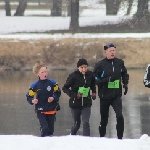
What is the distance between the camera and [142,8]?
41375mm

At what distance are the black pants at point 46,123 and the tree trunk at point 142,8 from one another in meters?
29.4

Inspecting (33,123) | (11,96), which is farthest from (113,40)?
(33,123)

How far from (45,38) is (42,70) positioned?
2079 centimetres

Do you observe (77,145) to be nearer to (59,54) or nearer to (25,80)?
(25,80)

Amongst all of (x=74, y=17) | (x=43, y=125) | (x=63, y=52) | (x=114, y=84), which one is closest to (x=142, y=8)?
(x=74, y=17)

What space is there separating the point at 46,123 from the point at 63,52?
19.5 metres

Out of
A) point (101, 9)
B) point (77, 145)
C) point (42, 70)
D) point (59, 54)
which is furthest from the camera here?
point (101, 9)

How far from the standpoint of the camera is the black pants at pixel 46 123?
11430mm

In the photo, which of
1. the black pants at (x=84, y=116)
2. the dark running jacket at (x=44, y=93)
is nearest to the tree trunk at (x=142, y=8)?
the black pants at (x=84, y=116)

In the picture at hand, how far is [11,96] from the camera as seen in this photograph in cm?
2038

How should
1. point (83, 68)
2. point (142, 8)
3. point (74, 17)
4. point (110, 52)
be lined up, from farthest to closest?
1. point (74, 17)
2. point (142, 8)
3. point (110, 52)
4. point (83, 68)

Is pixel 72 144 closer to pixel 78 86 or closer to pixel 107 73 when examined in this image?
pixel 78 86

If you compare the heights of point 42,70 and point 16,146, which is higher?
point 42,70

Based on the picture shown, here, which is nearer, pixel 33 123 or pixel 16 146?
pixel 16 146
